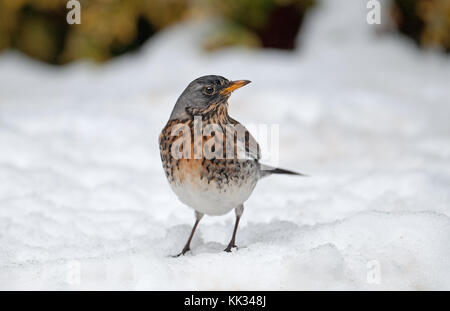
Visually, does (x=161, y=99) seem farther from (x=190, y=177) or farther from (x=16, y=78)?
(x=190, y=177)

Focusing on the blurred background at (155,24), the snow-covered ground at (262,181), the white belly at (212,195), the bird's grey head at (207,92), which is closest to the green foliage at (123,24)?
the blurred background at (155,24)

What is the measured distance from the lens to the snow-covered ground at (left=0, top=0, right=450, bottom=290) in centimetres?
259

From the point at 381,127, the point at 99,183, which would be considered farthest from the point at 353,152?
the point at 99,183

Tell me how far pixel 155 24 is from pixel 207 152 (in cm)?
710

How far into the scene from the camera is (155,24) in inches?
372

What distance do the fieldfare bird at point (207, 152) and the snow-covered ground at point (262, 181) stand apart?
0.96 ft

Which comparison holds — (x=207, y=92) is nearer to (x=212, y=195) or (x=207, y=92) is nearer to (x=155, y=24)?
(x=212, y=195)

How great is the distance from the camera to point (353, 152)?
5.23 m

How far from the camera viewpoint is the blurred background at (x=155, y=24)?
818cm

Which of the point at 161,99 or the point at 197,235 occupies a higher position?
the point at 161,99

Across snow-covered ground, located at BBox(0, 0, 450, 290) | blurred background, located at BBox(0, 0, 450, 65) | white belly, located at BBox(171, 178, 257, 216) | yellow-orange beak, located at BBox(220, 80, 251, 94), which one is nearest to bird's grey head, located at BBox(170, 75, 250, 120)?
yellow-orange beak, located at BBox(220, 80, 251, 94)

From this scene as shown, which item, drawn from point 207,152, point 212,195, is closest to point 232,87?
point 207,152
